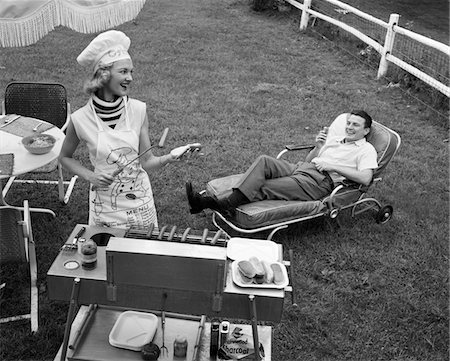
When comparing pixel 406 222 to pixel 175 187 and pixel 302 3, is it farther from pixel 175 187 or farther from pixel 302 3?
pixel 302 3

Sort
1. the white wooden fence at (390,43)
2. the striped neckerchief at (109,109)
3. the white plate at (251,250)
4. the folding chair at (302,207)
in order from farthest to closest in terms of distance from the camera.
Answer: the white wooden fence at (390,43)
the folding chair at (302,207)
the striped neckerchief at (109,109)
the white plate at (251,250)

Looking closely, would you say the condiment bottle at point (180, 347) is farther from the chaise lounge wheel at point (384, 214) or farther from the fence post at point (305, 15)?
the fence post at point (305, 15)

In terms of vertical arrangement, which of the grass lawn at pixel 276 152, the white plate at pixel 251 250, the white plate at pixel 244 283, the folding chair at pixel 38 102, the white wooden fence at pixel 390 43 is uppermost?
the white plate at pixel 244 283

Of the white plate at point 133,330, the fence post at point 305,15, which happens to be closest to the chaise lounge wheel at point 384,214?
the white plate at point 133,330

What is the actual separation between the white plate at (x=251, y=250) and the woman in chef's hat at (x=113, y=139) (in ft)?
1.99

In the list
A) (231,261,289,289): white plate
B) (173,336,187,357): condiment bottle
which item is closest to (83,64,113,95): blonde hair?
(231,261,289,289): white plate

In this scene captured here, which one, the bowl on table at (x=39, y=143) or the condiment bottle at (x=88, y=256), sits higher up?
the condiment bottle at (x=88, y=256)

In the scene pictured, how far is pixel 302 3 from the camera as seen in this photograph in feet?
40.4

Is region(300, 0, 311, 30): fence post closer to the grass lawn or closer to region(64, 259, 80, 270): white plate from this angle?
the grass lawn

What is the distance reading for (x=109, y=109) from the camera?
10.4ft

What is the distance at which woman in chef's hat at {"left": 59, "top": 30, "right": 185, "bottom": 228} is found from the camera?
3.03 meters

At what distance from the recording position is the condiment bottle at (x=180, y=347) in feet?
9.93

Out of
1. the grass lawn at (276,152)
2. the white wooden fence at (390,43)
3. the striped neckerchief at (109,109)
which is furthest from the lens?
the white wooden fence at (390,43)

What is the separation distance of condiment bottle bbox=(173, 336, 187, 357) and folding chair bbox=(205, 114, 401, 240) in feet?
4.75
